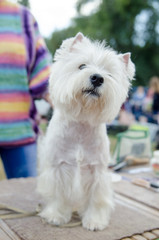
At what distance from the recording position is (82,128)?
5.70 feet

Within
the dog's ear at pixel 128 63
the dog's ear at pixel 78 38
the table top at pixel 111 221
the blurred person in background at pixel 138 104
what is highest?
the dog's ear at pixel 78 38

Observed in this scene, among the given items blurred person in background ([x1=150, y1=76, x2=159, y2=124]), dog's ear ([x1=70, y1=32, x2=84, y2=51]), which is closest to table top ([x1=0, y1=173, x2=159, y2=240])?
dog's ear ([x1=70, y1=32, x2=84, y2=51])

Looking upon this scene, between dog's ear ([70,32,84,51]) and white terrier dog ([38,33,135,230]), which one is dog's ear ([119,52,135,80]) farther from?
dog's ear ([70,32,84,51])

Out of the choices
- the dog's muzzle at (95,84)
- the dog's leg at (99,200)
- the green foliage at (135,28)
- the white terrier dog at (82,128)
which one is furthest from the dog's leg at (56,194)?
the green foliage at (135,28)

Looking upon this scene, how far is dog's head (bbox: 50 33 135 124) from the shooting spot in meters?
1.59

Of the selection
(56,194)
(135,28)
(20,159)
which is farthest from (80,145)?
(135,28)

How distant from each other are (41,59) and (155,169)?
→ 4.16ft

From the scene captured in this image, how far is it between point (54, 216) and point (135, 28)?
2129cm

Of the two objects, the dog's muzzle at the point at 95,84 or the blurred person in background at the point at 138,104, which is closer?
the dog's muzzle at the point at 95,84

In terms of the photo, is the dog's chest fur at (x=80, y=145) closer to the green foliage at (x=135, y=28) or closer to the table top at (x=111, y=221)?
the table top at (x=111, y=221)

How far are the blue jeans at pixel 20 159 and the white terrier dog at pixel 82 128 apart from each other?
42cm

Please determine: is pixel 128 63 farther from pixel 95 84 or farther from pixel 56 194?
pixel 56 194

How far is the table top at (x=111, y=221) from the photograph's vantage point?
61.1 inches

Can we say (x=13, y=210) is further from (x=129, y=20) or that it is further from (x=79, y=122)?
(x=129, y=20)
